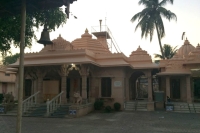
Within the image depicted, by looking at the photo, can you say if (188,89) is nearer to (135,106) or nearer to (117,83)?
(135,106)

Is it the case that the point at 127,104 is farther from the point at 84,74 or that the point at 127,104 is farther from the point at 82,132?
the point at 82,132

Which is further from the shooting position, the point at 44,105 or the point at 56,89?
the point at 56,89

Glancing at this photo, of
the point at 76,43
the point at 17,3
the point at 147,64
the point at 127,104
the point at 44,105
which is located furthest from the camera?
the point at 76,43

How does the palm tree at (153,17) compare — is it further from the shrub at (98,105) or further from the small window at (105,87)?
the shrub at (98,105)

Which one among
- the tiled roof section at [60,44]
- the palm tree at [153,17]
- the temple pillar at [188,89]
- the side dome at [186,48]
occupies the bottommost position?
the temple pillar at [188,89]

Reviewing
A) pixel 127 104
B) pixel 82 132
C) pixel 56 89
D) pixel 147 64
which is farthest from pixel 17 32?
pixel 147 64

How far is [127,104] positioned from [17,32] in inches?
463

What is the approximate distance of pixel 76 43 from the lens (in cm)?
2023

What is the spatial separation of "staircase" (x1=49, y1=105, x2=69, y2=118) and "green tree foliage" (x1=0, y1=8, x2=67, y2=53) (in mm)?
5970

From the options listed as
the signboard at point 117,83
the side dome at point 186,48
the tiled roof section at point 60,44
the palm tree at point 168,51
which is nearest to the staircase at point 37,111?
the tiled roof section at point 60,44

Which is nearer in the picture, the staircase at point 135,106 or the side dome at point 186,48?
the staircase at point 135,106

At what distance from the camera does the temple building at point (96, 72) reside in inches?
618

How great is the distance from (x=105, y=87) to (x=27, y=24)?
10.3 metres

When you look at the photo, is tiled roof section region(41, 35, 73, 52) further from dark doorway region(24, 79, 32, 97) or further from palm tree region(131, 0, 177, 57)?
Answer: palm tree region(131, 0, 177, 57)
